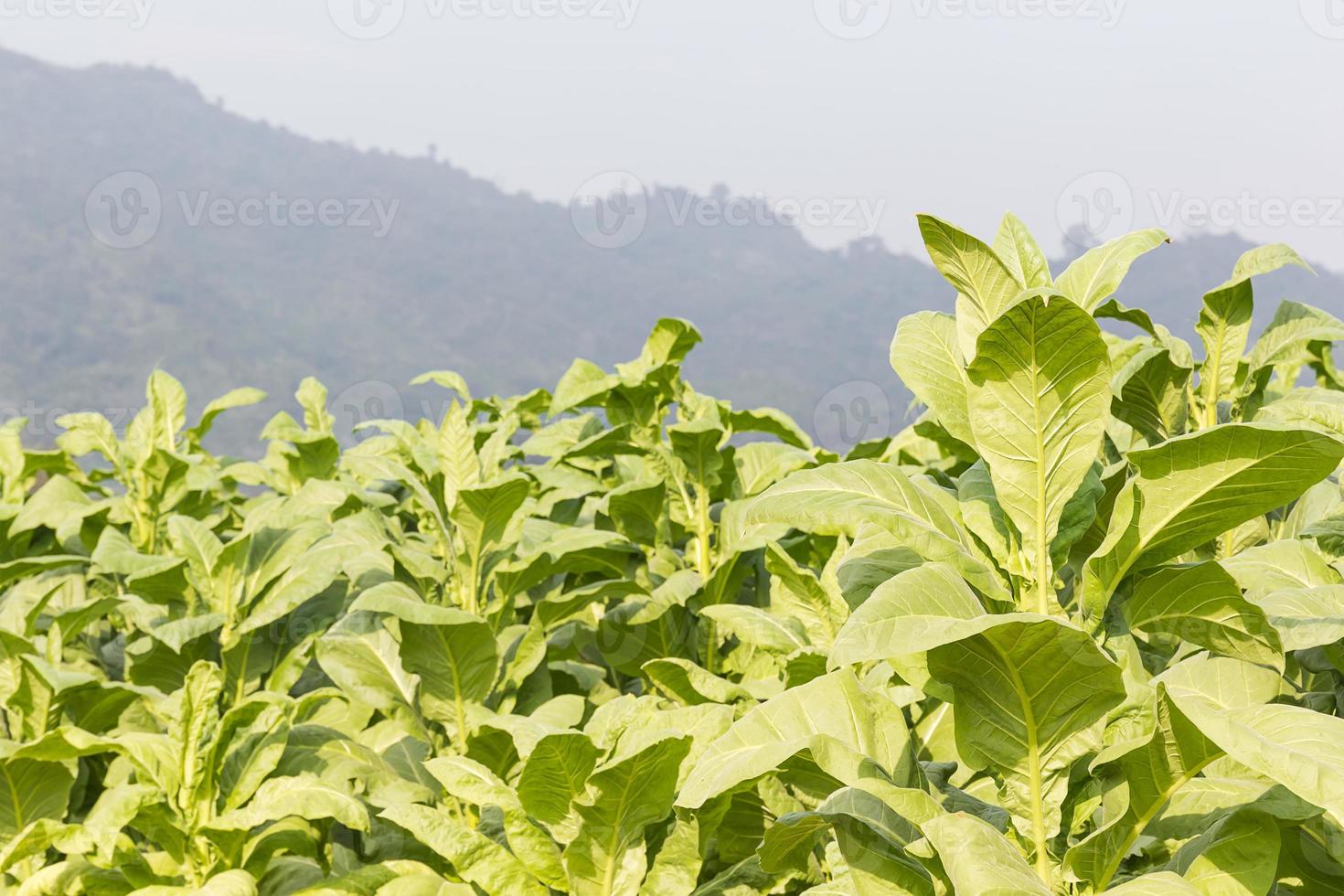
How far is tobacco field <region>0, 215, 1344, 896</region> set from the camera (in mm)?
1452

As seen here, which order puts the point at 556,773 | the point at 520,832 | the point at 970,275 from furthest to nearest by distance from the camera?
the point at 520,832
the point at 556,773
the point at 970,275

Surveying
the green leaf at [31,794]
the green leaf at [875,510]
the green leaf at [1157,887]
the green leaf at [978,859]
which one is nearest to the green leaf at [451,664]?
the green leaf at [31,794]

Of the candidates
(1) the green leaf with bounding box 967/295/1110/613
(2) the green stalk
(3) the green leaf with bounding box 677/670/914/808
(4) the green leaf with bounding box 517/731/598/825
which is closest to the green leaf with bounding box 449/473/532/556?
(2) the green stalk

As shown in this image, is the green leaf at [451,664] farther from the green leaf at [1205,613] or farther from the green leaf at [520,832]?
the green leaf at [1205,613]

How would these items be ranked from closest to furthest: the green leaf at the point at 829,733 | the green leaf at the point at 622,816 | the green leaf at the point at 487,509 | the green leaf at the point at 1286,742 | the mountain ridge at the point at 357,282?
the green leaf at the point at 1286,742
the green leaf at the point at 829,733
the green leaf at the point at 622,816
the green leaf at the point at 487,509
the mountain ridge at the point at 357,282

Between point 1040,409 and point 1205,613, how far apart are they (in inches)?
16.5

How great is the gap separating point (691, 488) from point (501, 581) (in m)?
0.90

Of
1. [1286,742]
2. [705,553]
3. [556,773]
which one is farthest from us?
[705,553]

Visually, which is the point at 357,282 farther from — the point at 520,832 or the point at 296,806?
the point at 520,832

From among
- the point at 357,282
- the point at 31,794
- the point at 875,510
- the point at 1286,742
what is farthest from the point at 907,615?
the point at 357,282

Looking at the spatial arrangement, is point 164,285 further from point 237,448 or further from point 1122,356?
point 1122,356

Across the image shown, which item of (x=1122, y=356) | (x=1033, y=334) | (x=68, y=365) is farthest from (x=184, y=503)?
(x=68, y=365)

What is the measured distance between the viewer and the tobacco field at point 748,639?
57.2 inches

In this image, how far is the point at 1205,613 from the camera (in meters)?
1.57
